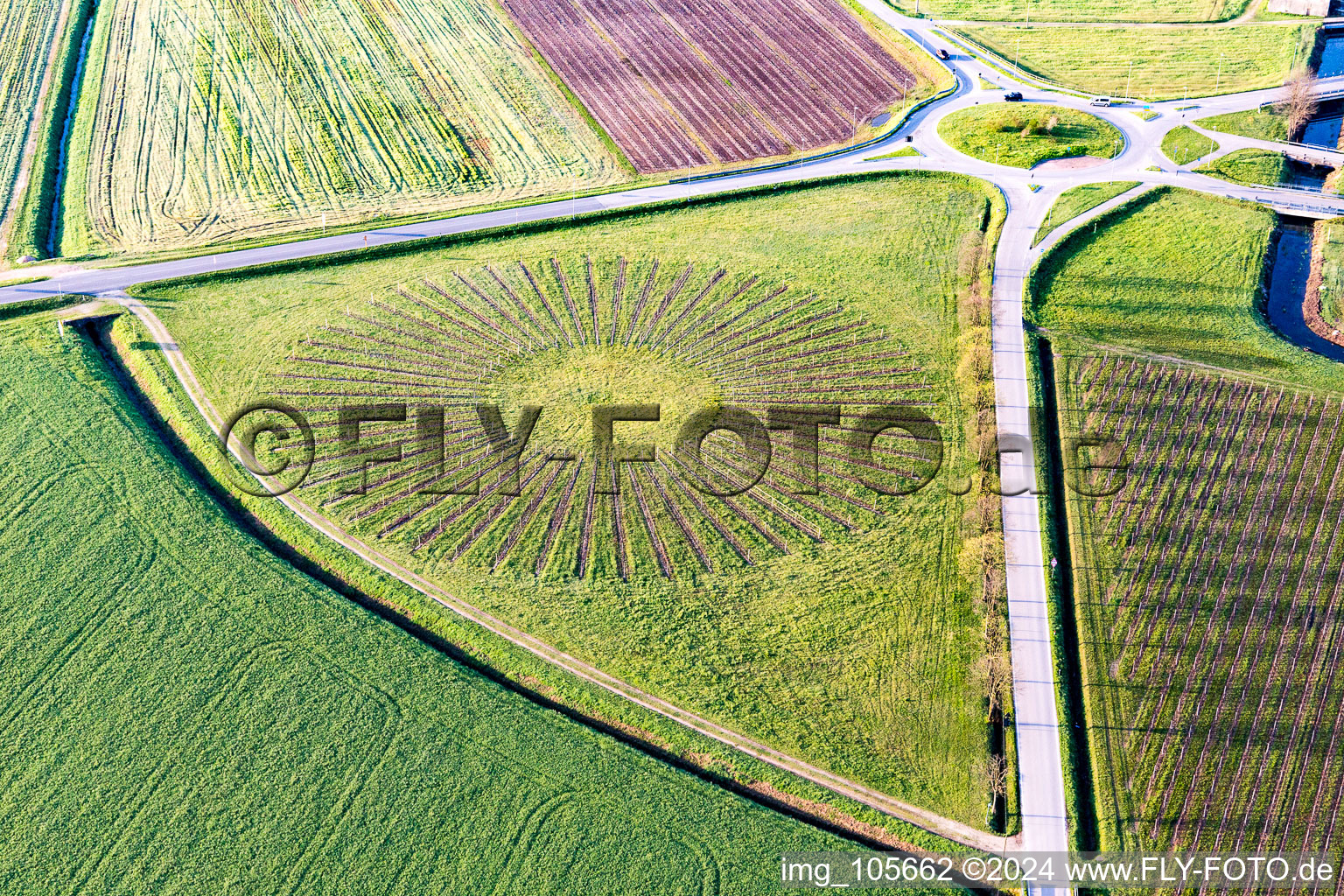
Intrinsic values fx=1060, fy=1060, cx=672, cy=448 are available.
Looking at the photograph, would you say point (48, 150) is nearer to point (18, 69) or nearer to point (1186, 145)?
point (18, 69)

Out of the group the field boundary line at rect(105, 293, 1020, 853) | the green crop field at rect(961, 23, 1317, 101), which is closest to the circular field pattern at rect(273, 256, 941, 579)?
the field boundary line at rect(105, 293, 1020, 853)

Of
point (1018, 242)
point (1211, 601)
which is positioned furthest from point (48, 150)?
point (1211, 601)

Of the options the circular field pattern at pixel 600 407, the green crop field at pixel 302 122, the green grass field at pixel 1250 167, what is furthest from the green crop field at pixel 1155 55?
the circular field pattern at pixel 600 407

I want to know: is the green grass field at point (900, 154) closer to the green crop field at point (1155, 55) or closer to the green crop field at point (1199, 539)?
the green crop field at point (1199, 539)

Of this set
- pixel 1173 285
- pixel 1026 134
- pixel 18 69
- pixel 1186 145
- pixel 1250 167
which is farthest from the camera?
pixel 18 69

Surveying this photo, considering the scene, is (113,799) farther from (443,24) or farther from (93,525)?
(443,24)

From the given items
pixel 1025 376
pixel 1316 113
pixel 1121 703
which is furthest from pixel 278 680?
pixel 1316 113
